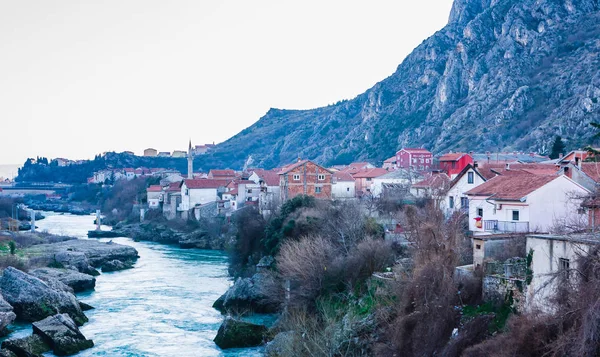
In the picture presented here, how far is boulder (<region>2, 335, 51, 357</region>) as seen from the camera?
76.7ft

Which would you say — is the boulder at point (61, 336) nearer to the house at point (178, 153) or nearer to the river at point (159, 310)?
the river at point (159, 310)

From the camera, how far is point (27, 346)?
23797 mm

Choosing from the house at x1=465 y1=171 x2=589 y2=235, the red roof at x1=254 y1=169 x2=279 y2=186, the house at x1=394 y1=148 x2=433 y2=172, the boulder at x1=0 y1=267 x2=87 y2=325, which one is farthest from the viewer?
the house at x1=394 y1=148 x2=433 y2=172

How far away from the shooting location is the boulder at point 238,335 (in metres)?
25.0

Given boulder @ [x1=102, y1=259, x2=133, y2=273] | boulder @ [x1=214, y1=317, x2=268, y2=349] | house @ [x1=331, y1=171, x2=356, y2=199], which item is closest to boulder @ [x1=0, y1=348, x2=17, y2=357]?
boulder @ [x1=214, y1=317, x2=268, y2=349]

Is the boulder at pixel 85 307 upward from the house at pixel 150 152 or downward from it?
downward

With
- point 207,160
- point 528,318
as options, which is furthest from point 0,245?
point 207,160

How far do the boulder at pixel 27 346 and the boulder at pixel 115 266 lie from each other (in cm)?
2305

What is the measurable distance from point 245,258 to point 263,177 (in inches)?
794

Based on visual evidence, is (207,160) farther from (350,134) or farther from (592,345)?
(592,345)

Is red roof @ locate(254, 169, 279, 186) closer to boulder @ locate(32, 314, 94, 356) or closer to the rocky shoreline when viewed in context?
the rocky shoreline

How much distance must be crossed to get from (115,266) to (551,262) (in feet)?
129

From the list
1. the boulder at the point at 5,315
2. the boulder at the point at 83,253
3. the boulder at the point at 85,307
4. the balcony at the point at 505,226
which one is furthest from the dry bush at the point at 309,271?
the boulder at the point at 83,253

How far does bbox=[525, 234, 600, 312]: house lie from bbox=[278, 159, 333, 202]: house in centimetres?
3693
